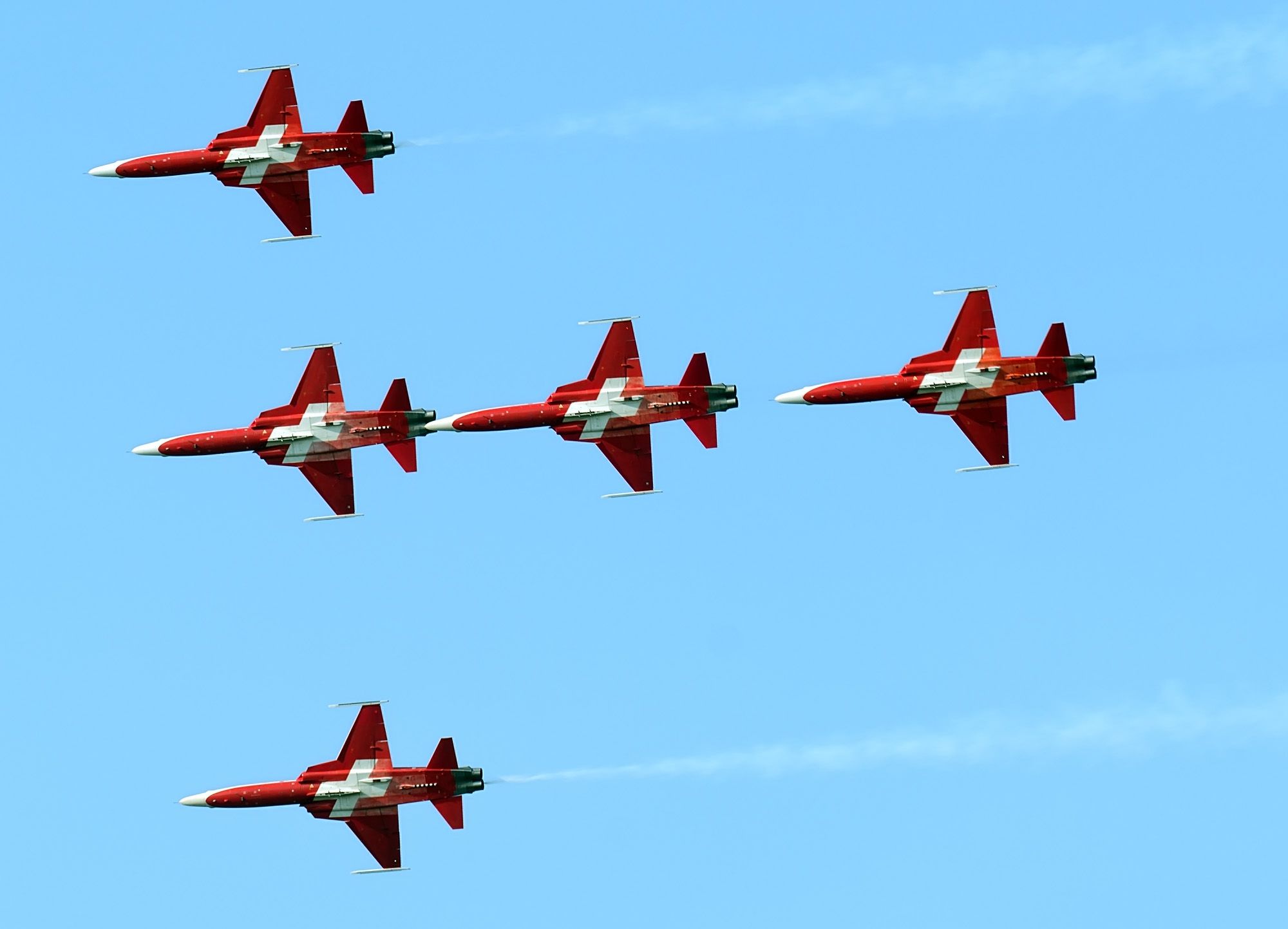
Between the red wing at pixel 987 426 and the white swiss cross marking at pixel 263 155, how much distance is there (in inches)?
1063

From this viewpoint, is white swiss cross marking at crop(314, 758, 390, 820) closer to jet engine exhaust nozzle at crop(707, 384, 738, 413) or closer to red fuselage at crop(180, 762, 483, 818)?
red fuselage at crop(180, 762, 483, 818)

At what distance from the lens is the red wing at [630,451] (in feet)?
519

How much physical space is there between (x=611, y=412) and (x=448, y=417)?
6.08m

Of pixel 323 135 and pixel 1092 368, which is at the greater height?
pixel 323 135

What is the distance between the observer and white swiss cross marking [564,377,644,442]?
15762 cm

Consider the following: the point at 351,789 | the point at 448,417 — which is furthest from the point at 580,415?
the point at 351,789

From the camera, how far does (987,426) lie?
157500 mm

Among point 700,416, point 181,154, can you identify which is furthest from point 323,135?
point 700,416

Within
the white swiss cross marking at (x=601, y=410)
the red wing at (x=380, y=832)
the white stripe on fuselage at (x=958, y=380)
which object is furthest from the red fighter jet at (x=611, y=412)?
the red wing at (x=380, y=832)

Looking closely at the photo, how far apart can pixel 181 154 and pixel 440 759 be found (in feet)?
82.1

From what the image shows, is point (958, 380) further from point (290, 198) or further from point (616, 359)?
point (290, 198)

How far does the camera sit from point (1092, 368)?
512 ft

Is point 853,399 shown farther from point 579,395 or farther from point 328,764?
point 328,764

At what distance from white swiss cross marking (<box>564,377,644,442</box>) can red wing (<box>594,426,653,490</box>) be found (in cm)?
40
